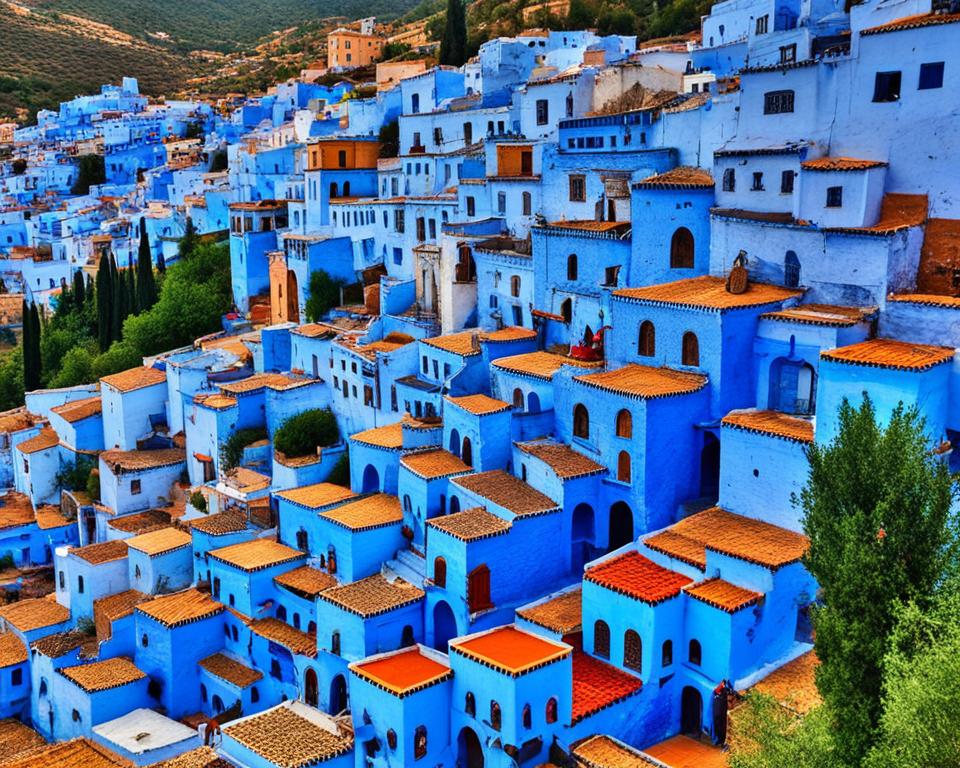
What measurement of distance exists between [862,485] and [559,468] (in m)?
9.19

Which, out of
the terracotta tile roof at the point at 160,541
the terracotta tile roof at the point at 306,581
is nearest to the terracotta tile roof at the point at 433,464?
the terracotta tile roof at the point at 306,581

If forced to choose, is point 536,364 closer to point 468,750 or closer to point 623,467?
point 623,467

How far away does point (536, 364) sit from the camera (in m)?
25.9

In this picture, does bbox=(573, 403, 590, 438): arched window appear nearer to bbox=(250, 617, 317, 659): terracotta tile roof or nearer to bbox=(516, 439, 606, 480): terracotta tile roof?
bbox=(516, 439, 606, 480): terracotta tile roof

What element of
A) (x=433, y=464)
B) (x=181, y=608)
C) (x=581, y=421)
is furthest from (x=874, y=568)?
(x=181, y=608)

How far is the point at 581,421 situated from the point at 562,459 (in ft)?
3.78

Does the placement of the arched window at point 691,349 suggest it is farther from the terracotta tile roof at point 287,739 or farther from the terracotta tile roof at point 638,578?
the terracotta tile roof at point 287,739

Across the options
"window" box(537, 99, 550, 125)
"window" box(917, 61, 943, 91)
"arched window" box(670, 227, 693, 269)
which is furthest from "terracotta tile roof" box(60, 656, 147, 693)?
Result: "window" box(917, 61, 943, 91)

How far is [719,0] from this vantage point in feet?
154

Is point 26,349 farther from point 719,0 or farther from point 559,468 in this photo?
point 719,0

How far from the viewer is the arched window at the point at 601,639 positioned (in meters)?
19.9

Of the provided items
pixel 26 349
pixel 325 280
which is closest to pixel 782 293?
pixel 325 280

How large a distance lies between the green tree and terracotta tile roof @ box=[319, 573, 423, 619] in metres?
10.6

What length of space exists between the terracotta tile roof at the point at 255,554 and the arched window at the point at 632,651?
402 inches
